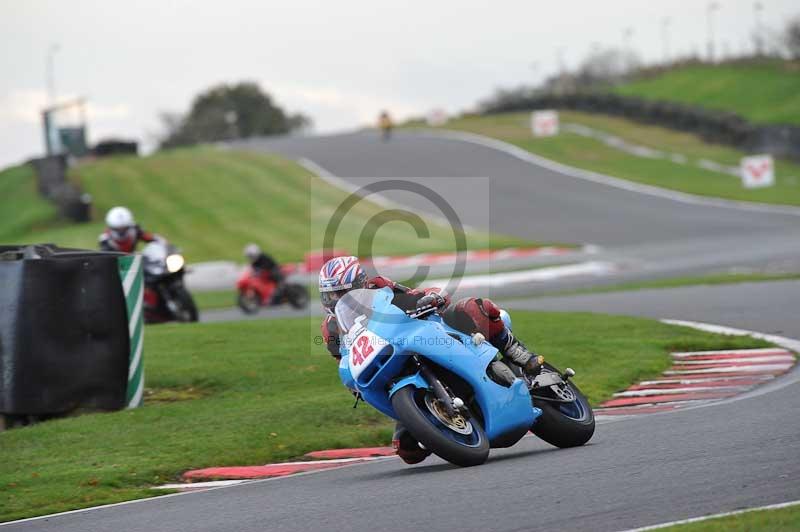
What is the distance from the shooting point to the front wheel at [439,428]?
24.2 feet

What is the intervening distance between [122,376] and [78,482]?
2587 millimetres

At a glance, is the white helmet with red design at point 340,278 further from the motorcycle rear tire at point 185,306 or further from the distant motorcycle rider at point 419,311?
the motorcycle rear tire at point 185,306

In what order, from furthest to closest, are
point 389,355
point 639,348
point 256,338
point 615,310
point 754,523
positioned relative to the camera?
point 615,310 < point 256,338 < point 639,348 < point 389,355 < point 754,523

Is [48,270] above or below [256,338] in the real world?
above

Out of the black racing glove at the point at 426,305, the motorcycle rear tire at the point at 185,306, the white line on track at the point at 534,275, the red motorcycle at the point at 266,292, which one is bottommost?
the white line on track at the point at 534,275

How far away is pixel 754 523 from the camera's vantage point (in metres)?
5.41

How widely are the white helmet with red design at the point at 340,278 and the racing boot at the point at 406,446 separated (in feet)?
3.09

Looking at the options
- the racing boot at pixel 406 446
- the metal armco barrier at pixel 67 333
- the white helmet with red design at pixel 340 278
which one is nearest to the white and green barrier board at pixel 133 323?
the metal armco barrier at pixel 67 333

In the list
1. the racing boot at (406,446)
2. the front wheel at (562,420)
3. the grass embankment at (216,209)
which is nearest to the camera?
the racing boot at (406,446)

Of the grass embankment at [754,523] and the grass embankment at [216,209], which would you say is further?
the grass embankment at [216,209]

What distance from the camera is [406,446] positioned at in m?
8.03

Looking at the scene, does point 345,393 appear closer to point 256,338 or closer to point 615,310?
point 256,338

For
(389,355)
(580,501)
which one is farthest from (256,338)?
(580,501)

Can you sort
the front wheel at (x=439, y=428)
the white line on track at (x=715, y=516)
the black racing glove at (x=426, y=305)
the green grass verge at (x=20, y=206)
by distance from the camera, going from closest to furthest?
1. the white line on track at (x=715, y=516)
2. the front wheel at (x=439, y=428)
3. the black racing glove at (x=426, y=305)
4. the green grass verge at (x=20, y=206)
